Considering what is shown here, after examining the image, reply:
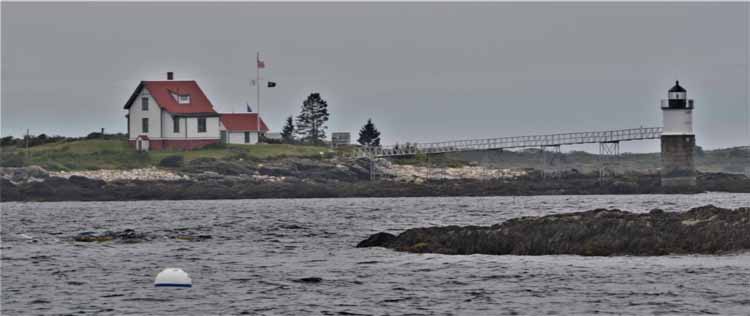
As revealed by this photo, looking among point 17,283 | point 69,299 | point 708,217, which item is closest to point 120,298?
point 69,299

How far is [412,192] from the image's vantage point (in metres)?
93.8

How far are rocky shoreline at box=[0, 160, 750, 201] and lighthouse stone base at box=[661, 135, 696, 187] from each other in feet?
3.58

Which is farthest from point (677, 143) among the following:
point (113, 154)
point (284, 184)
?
point (113, 154)

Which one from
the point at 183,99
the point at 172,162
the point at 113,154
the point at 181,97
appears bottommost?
the point at 172,162

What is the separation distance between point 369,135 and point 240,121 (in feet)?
57.9

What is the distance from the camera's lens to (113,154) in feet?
325

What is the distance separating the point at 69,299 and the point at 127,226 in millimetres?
27258

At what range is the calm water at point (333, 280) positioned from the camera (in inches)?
1146

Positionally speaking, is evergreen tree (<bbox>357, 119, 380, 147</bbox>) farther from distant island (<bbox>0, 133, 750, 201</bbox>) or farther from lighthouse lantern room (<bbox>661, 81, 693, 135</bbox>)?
lighthouse lantern room (<bbox>661, 81, 693, 135</bbox>)

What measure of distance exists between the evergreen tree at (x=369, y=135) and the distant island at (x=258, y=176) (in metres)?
14.2

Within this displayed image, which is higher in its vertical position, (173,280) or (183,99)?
(183,99)

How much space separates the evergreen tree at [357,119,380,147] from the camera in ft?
410

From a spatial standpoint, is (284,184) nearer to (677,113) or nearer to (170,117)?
(170,117)

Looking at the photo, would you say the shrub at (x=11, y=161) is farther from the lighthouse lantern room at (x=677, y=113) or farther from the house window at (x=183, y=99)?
the lighthouse lantern room at (x=677, y=113)
